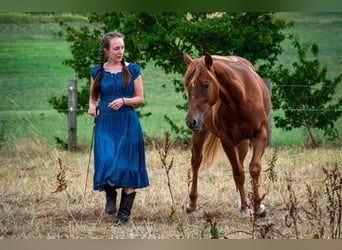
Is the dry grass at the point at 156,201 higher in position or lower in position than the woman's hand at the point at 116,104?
lower

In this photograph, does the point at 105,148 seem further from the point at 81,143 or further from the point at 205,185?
the point at 81,143

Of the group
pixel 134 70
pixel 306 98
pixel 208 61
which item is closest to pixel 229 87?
pixel 208 61

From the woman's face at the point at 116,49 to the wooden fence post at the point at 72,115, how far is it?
4.95 meters

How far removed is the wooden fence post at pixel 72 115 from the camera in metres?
11.2

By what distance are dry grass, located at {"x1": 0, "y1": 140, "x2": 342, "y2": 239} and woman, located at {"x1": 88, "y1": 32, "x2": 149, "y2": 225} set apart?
0.92ft

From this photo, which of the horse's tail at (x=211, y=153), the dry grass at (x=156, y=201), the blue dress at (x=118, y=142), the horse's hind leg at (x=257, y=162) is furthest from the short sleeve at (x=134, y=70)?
the horse's tail at (x=211, y=153)

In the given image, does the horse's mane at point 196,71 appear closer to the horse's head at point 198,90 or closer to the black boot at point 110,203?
the horse's head at point 198,90

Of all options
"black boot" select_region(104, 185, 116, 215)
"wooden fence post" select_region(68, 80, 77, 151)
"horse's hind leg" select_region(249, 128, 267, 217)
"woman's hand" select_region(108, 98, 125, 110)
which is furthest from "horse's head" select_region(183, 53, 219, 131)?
"wooden fence post" select_region(68, 80, 77, 151)

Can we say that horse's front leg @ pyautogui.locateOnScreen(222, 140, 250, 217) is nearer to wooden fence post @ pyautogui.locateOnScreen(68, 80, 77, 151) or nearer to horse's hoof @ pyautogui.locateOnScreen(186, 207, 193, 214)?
horse's hoof @ pyautogui.locateOnScreen(186, 207, 193, 214)

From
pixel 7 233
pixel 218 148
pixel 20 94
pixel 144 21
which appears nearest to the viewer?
pixel 7 233

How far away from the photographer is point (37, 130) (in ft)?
41.5

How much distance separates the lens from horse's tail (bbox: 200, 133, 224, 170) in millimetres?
7633

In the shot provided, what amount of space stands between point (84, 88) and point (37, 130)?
59.4 inches

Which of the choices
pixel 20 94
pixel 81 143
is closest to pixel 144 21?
pixel 81 143
